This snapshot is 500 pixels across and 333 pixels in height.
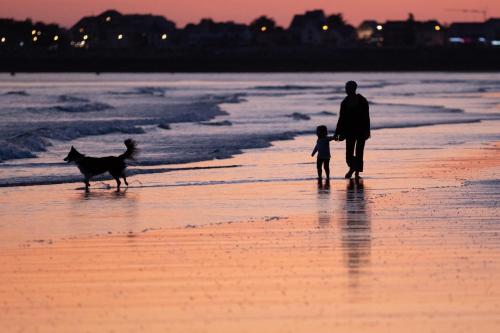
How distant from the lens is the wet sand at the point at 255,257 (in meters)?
8.02

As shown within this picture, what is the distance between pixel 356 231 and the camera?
11805 millimetres

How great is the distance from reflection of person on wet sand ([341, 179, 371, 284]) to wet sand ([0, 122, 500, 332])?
0.9 inches

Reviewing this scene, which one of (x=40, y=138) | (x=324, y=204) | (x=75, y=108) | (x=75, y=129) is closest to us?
(x=324, y=204)

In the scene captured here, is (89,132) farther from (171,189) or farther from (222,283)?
(222,283)

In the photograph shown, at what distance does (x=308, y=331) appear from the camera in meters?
7.61

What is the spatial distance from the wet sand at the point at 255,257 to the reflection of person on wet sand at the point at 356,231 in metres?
0.02

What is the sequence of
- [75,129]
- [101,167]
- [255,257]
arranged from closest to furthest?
[255,257]
[101,167]
[75,129]

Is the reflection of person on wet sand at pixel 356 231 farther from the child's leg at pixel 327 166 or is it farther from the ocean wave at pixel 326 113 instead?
the ocean wave at pixel 326 113

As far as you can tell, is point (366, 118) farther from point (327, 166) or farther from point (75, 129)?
point (75, 129)

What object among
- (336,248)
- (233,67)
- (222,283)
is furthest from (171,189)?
(233,67)

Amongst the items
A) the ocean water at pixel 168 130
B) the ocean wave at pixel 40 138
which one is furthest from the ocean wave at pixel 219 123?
the ocean wave at pixel 40 138

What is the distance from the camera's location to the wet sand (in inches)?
316

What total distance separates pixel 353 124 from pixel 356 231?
5.99 meters

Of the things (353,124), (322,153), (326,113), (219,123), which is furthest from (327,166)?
(326,113)
